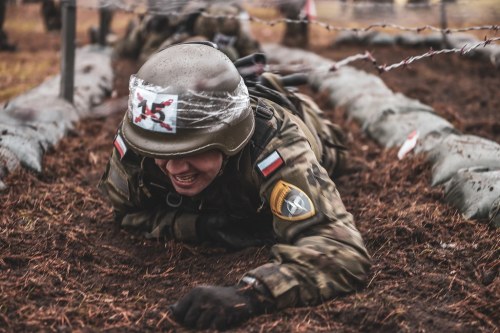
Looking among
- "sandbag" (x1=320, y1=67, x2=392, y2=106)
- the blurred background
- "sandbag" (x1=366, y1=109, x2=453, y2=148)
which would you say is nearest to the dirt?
"sandbag" (x1=366, y1=109, x2=453, y2=148)

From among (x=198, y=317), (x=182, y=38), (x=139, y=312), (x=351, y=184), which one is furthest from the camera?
(x=182, y=38)

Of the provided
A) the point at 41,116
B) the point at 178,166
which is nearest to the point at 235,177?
the point at 178,166

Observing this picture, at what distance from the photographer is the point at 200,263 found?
2.80 meters

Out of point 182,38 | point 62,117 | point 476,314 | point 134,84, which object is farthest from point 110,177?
point 182,38

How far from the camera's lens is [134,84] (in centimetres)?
246

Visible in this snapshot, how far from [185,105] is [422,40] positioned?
27.6ft

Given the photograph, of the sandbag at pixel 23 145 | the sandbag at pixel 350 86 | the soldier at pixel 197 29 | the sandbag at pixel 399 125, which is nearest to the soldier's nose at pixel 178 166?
the sandbag at pixel 23 145

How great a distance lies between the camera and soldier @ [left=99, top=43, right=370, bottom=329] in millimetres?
2232

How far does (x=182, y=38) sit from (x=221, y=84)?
214 inches

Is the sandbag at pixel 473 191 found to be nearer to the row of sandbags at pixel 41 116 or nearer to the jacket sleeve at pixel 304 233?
the jacket sleeve at pixel 304 233

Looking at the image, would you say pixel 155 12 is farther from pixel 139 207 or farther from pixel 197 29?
pixel 197 29

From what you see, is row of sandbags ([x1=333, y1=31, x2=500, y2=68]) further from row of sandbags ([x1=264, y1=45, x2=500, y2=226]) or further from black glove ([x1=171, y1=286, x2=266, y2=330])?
black glove ([x1=171, y1=286, x2=266, y2=330])

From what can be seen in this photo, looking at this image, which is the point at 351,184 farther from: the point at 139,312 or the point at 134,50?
the point at 134,50

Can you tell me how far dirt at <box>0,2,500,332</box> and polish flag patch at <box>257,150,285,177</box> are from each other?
405mm
